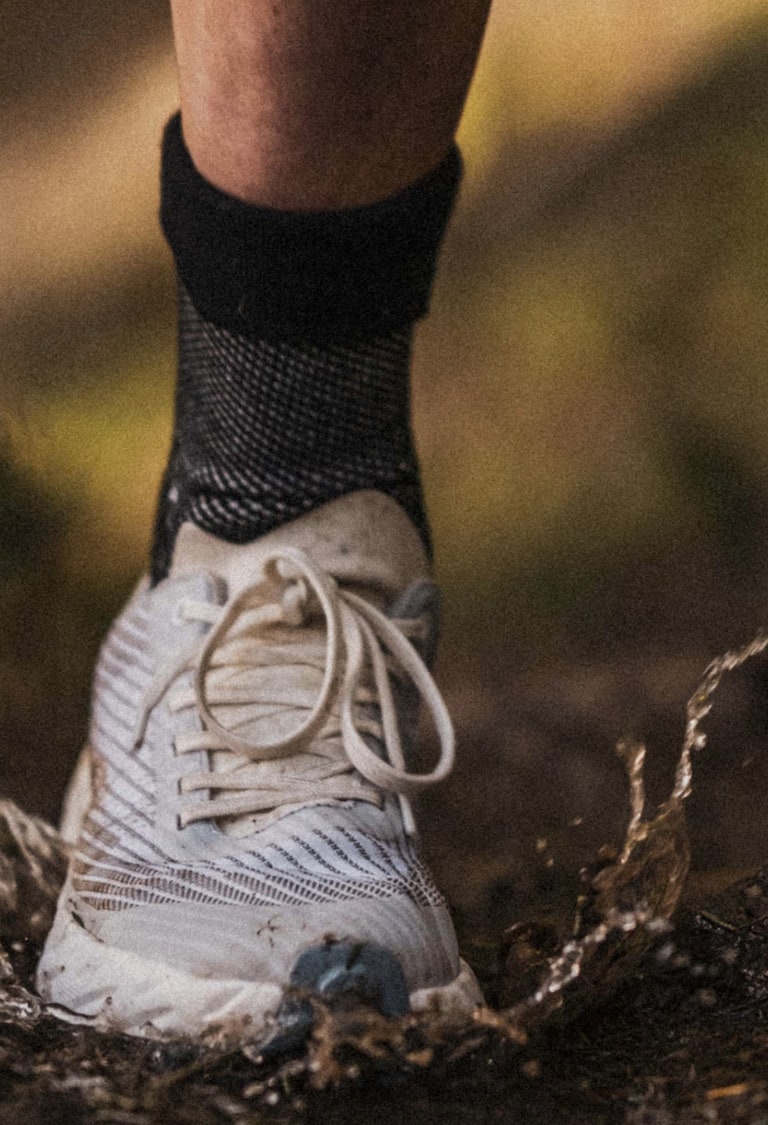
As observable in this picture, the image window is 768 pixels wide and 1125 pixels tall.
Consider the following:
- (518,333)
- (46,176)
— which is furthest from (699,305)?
(46,176)

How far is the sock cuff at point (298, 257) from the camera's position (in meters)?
0.89

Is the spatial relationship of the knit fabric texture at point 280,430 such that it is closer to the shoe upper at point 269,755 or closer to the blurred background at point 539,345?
the shoe upper at point 269,755

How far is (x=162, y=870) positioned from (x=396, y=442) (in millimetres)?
356

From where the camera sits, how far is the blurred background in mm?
1578

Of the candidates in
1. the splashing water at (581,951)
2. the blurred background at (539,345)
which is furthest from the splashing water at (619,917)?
the blurred background at (539,345)

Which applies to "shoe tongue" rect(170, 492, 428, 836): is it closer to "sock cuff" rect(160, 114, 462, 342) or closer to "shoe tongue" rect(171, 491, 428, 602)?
"shoe tongue" rect(171, 491, 428, 602)

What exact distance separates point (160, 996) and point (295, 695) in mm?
217

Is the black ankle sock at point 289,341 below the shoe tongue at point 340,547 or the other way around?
the other way around

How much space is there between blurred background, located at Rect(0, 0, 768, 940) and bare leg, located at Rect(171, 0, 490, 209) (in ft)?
2.35

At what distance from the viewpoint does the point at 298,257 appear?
887 mm

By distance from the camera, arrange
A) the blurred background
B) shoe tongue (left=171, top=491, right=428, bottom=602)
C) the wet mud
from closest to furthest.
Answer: the wet mud < shoe tongue (left=171, top=491, right=428, bottom=602) < the blurred background

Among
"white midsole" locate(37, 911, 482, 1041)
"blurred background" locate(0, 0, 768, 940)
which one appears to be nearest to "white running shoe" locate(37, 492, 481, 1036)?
"white midsole" locate(37, 911, 482, 1041)

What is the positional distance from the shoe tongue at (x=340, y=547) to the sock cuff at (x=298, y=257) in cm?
12

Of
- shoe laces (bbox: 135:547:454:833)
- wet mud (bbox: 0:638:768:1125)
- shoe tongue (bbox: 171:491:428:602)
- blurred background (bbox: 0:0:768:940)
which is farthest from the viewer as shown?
blurred background (bbox: 0:0:768:940)
